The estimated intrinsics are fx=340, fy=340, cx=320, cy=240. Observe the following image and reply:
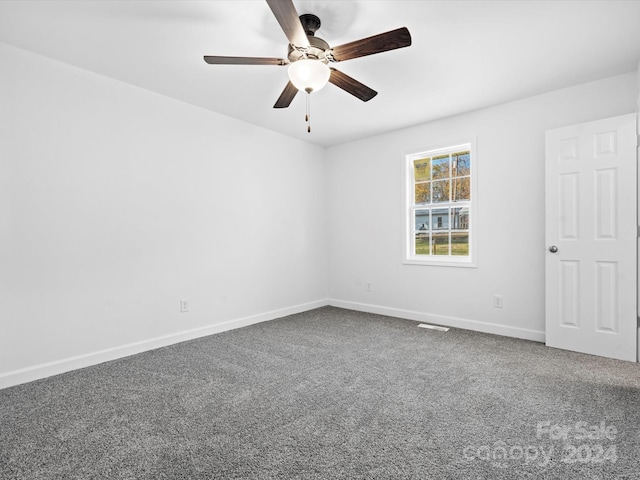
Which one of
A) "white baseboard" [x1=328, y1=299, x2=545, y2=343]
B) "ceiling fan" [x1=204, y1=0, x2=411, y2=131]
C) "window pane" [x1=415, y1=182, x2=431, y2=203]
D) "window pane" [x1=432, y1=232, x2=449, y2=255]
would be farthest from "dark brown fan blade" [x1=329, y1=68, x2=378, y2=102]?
"white baseboard" [x1=328, y1=299, x2=545, y2=343]

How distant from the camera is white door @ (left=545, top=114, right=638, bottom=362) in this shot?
2.85 m

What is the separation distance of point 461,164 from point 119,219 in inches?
146

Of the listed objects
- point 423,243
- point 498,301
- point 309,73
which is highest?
point 309,73

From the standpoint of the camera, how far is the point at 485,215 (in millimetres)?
3746

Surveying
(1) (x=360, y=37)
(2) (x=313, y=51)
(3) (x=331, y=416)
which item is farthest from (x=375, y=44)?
(3) (x=331, y=416)

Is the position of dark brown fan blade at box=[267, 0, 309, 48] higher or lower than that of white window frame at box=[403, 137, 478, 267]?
higher

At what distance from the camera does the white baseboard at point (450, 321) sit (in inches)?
137

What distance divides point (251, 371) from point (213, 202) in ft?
6.45

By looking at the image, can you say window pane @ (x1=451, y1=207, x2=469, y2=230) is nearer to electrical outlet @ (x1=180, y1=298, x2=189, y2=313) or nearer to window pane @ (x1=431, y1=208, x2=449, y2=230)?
window pane @ (x1=431, y1=208, x2=449, y2=230)

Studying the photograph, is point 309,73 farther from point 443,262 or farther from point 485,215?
point 443,262

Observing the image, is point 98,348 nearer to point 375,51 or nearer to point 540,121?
point 375,51

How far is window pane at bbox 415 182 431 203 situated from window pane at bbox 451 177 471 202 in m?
0.31

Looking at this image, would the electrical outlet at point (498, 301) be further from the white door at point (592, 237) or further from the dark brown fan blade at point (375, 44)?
the dark brown fan blade at point (375, 44)

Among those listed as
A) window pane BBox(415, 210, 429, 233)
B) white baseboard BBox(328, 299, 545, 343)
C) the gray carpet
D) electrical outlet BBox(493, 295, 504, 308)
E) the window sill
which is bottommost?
the gray carpet
